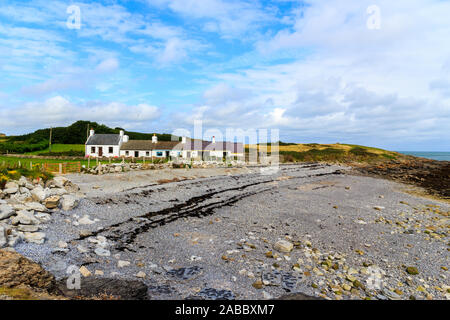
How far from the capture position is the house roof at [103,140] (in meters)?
62.1

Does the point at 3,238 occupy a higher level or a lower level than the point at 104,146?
lower

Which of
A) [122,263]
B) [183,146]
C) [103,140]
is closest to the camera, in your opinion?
[122,263]

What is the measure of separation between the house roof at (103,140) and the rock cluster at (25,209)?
164ft

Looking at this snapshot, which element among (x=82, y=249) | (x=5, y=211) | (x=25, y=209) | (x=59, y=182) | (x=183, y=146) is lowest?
(x=82, y=249)

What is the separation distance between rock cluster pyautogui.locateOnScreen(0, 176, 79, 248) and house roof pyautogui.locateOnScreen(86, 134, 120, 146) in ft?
164

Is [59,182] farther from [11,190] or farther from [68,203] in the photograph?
[68,203]

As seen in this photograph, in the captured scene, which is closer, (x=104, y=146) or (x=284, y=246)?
(x=284, y=246)

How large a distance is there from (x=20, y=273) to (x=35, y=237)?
3.29m

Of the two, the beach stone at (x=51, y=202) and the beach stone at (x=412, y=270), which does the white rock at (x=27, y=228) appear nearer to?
the beach stone at (x=51, y=202)

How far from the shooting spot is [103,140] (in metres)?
62.9

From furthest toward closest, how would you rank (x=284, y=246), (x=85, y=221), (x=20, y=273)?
(x=85, y=221) < (x=284, y=246) < (x=20, y=273)

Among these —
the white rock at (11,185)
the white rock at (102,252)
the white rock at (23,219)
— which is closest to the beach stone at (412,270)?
the white rock at (102,252)

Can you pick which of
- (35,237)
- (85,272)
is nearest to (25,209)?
(35,237)

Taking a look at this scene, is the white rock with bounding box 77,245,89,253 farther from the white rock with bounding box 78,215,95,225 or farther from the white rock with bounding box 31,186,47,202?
the white rock with bounding box 31,186,47,202
